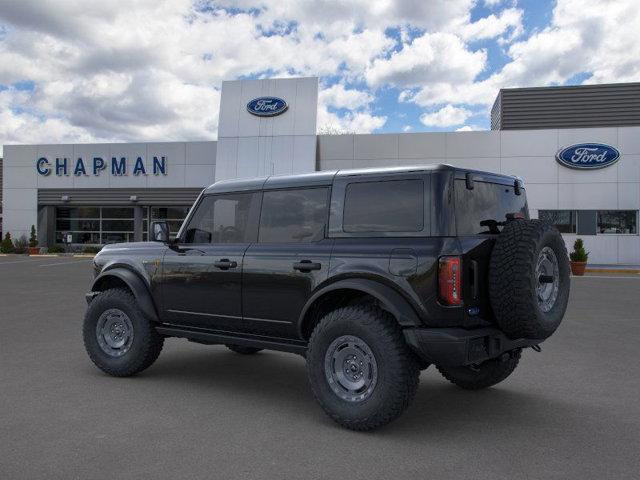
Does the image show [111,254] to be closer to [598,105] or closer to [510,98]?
[510,98]

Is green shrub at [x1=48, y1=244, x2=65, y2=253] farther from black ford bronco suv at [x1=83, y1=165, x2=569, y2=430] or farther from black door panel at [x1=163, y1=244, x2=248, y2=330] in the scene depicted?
black door panel at [x1=163, y1=244, x2=248, y2=330]

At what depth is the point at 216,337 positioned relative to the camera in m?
5.54

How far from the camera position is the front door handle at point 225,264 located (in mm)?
5348

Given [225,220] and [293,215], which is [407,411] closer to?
[293,215]

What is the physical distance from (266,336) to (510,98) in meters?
43.0

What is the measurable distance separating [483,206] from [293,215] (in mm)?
1608

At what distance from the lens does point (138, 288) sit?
606 cm

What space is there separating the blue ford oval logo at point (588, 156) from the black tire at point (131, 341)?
77.0 ft

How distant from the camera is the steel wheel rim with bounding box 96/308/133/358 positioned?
20.2ft

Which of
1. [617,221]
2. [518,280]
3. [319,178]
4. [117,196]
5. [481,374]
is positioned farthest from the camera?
[117,196]

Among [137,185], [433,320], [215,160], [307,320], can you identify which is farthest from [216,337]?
[137,185]

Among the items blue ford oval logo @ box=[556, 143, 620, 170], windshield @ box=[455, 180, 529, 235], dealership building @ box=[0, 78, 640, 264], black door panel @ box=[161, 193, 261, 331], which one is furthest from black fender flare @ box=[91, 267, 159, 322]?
blue ford oval logo @ box=[556, 143, 620, 170]

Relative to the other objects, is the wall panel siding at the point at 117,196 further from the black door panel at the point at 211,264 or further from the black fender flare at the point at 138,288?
the black door panel at the point at 211,264

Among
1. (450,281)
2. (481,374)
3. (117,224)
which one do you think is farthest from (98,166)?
(450,281)
